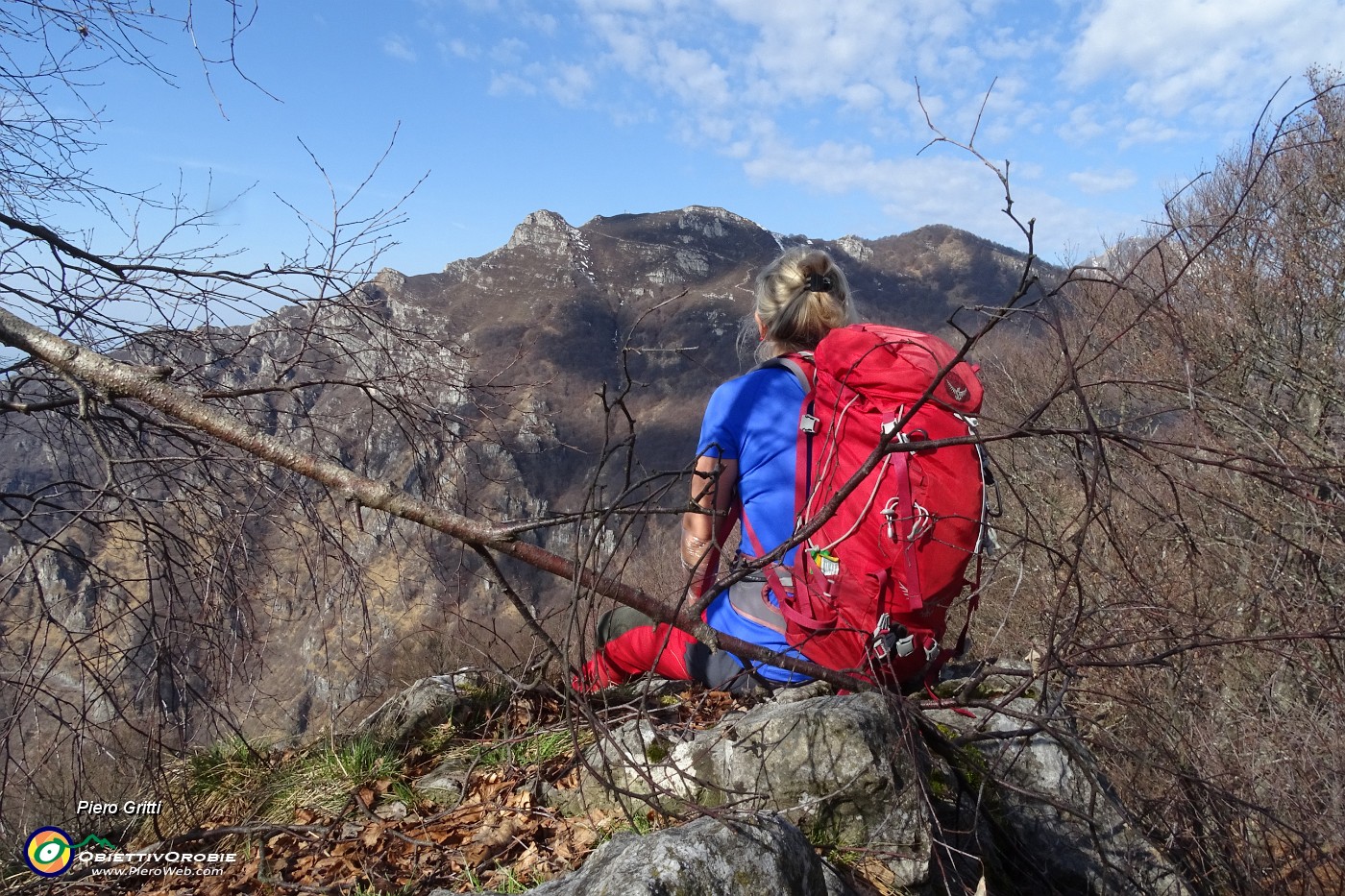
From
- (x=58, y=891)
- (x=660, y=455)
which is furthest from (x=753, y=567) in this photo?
(x=660, y=455)

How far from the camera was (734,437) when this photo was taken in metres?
2.64

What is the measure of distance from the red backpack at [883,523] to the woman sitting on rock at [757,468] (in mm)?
149

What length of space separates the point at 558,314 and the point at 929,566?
178 feet

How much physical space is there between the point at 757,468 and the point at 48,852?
285cm

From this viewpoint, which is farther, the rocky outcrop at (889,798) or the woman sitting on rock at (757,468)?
the woman sitting on rock at (757,468)

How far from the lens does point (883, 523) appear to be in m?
2.25

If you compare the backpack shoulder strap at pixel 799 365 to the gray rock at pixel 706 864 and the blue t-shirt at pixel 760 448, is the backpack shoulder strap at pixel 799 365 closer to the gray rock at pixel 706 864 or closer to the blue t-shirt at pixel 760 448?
the blue t-shirt at pixel 760 448

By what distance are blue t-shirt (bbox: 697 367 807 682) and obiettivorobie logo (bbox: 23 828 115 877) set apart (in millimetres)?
2431

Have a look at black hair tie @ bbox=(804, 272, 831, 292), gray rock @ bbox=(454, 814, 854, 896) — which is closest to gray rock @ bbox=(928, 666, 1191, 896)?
gray rock @ bbox=(454, 814, 854, 896)

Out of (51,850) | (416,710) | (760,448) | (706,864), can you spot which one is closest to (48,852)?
(51,850)

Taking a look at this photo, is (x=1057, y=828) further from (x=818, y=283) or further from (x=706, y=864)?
(x=818, y=283)

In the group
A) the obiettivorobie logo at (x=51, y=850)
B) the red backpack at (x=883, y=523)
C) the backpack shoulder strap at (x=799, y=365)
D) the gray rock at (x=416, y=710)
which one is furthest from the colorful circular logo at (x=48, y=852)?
the backpack shoulder strap at (x=799, y=365)

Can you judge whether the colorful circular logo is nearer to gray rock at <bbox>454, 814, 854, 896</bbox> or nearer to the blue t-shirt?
gray rock at <bbox>454, 814, 854, 896</bbox>

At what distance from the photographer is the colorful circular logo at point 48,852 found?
273cm
